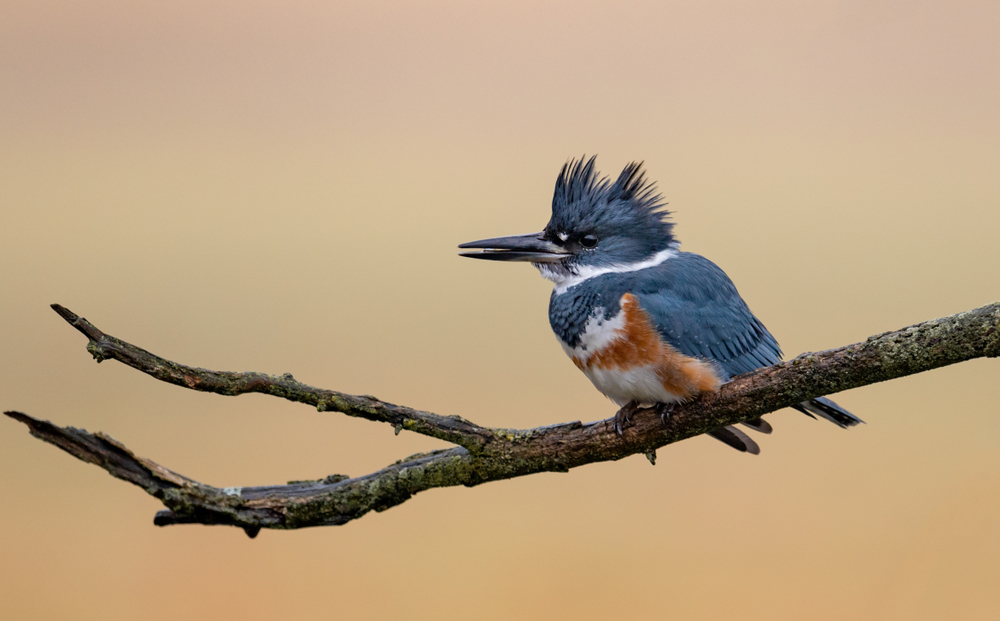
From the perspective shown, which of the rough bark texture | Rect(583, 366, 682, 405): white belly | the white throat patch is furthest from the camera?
the white throat patch

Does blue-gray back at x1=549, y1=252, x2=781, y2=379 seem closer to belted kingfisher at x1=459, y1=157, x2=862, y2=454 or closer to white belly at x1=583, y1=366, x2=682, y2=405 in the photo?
belted kingfisher at x1=459, y1=157, x2=862, y2=454

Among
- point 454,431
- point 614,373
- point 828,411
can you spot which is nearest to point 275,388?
point 454,431

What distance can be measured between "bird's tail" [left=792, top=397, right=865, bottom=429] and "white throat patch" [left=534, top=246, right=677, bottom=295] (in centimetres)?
59

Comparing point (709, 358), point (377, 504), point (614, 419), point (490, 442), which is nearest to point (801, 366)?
point (709, 358)

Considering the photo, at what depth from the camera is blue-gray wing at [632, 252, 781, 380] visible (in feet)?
6.89

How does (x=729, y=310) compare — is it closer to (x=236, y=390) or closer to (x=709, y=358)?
(x=709, y=358)

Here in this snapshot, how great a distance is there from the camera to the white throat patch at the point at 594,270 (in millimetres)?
2355

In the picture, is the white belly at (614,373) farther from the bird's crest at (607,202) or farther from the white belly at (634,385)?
the bird's crest at (607,202)

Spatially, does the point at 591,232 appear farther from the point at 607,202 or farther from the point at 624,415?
the point at 624,415

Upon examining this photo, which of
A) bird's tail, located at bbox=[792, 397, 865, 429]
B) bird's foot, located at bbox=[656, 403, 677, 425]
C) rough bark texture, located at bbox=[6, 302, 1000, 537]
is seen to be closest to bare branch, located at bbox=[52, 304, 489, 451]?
rough bark texture, located at bbox=[6, 302, 1000, 537]

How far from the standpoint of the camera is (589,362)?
7.11 ft

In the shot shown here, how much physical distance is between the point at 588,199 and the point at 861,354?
102 cm

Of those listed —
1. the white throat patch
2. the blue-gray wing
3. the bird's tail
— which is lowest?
the bird's tail

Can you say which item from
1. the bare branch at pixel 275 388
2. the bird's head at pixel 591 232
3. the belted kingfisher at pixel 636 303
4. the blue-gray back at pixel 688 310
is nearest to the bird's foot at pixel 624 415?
the belted kingfisher at pixel 636 303
